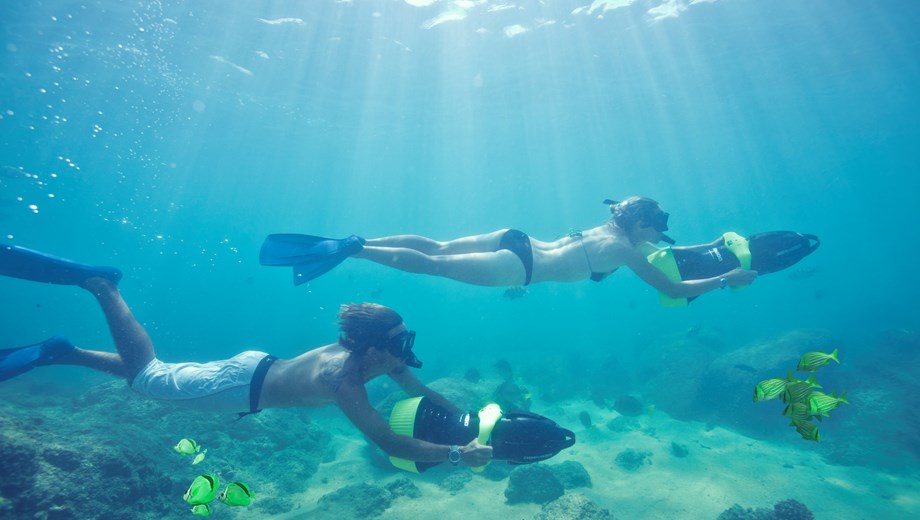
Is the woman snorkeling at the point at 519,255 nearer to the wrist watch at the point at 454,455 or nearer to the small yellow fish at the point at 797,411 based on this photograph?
the small yellow fish at the point at 797,411

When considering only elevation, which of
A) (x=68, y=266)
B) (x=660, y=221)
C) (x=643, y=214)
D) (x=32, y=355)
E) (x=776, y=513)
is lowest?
(x=776, y=513)

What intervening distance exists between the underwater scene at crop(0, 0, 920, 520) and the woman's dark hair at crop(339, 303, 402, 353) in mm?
44

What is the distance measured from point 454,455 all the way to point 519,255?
3.58m

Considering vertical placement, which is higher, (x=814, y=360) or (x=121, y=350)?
(x=121, y=350)

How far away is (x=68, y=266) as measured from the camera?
5.56 metres

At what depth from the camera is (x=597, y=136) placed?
145 ft

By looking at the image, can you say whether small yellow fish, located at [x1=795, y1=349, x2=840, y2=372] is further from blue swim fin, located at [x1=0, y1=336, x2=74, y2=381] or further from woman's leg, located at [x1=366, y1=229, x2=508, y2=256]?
blue swim fin, located at [x1=0, y1=336, x2=74, y2=381]

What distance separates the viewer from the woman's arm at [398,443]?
359cm

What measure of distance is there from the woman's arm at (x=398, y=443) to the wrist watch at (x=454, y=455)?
0.03 meters

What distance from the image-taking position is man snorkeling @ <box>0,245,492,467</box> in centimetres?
386

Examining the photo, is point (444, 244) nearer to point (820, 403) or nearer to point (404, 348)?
point (404, 348)

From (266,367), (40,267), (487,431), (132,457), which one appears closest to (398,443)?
(487,431)

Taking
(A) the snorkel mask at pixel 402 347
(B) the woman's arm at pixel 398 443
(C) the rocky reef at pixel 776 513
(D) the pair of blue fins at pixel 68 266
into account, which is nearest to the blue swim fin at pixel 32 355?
(D) the pair of blue fins at pixel 68 266

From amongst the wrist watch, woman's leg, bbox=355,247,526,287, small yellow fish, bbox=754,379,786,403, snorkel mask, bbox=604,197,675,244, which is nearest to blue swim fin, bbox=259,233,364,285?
Result: woman's leg, bbox=355,247,526,287
